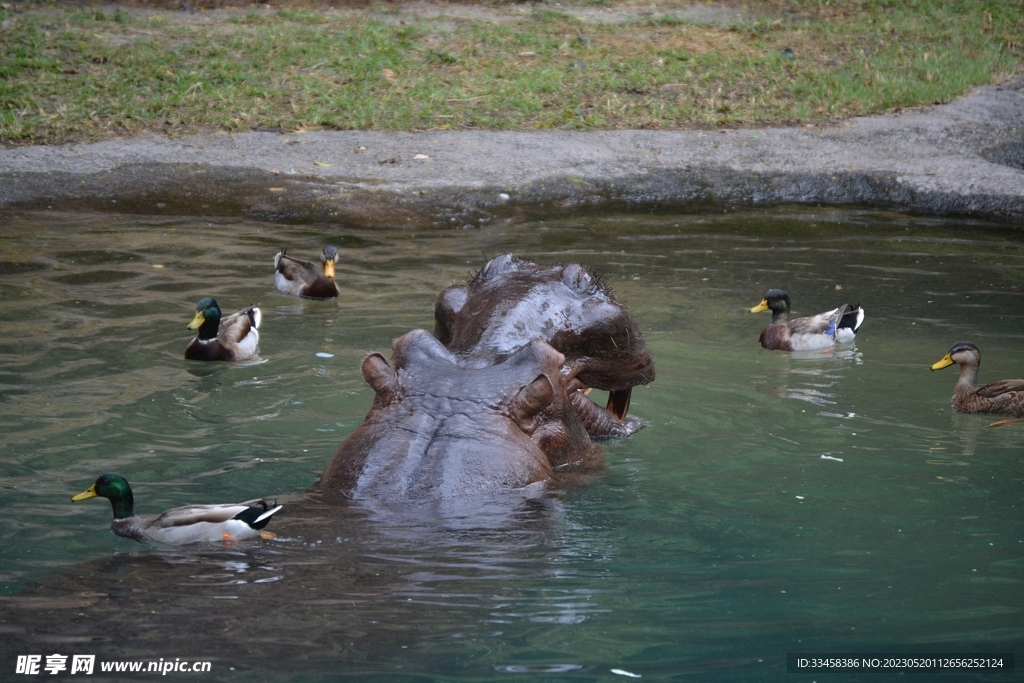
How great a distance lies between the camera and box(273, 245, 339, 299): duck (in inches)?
357

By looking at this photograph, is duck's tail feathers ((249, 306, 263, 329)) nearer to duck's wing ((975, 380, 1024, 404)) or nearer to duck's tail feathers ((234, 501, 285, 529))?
duck's tail feathers ((234, 501, 285, 529))

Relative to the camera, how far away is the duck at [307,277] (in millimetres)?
9078

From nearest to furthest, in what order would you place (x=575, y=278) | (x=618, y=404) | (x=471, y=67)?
(x=575, y=278) < (x=618, y=404) < (x=471, y=67)

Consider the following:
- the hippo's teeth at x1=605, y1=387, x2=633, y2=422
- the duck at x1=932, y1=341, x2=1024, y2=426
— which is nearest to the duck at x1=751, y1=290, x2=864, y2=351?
the duck at x1=932, y1=341, x2=1024, y2=426

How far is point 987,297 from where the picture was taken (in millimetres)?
9008

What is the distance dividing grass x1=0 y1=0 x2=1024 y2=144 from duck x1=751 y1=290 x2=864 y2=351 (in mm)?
5588

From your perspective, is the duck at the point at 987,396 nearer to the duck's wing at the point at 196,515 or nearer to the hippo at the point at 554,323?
the hippo at the point at 554,323

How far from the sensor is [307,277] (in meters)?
9.13

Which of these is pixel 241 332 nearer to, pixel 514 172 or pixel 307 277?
pixel 307 277

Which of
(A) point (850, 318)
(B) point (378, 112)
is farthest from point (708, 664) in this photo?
(B) point (378, 112)

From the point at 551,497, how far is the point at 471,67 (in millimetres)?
11211

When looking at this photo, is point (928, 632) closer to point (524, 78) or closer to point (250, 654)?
point (250, 654)

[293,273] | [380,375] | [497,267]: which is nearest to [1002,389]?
[497,267]

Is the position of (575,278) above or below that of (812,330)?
above
